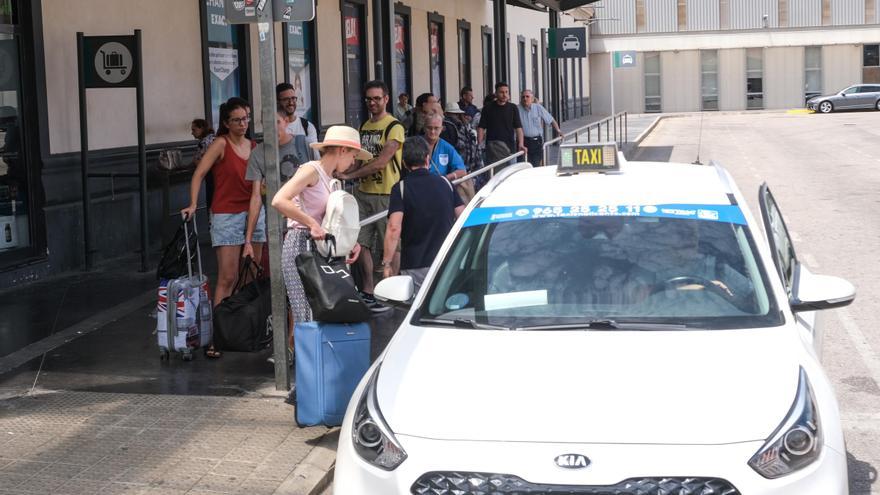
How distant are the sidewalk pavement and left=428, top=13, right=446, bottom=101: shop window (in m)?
18.5

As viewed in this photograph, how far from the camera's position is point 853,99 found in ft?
175

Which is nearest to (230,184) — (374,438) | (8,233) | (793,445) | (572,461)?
(8,233)

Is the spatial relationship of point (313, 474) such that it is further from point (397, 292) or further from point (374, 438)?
point (374, 438)

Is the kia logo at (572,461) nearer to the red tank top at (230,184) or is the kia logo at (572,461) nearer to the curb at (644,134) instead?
the red tank top at (230,184)

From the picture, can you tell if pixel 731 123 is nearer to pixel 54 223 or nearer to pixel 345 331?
pixel 54 223

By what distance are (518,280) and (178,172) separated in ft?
31.1

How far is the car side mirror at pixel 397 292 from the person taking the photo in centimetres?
527

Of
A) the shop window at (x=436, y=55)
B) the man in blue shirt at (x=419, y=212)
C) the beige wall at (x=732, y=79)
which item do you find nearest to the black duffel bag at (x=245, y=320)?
the man in blue shirt at (x=419, y=212)

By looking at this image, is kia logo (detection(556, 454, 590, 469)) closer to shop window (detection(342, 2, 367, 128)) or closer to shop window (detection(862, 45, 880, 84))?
shop window (detection(342, 2, 367, 128))

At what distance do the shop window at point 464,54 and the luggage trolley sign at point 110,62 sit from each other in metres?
19.2

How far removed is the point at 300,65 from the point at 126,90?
18.5 ft

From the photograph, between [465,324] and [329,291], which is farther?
[329,291]

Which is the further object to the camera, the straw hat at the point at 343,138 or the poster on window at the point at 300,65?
the poster on window at the point at 300,65

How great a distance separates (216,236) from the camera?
8414 millimetres
